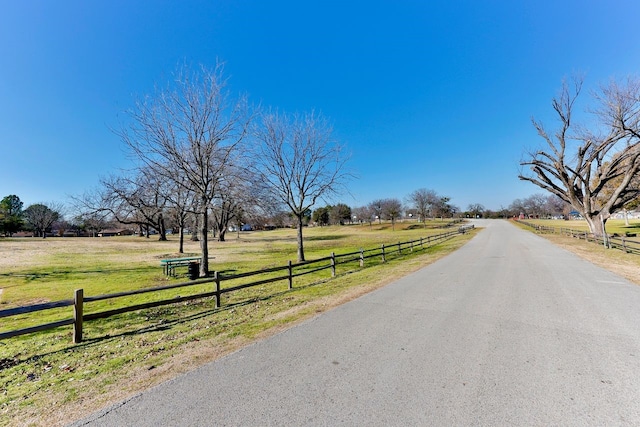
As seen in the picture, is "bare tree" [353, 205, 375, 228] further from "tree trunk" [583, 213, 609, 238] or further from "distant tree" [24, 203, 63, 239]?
"distant tree" [24, 203, 63, 239]

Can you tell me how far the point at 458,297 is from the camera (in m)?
7.37

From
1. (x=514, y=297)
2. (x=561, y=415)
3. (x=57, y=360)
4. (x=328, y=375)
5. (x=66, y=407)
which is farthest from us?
(x=514, y=297)

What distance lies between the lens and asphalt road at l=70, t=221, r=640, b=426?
9.38 feet

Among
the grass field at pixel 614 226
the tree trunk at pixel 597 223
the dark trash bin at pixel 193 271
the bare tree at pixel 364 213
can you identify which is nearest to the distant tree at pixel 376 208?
the bare tree at pixel 364 213

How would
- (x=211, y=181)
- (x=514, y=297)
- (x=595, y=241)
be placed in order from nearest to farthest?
(x=514, y=297), (x=211, y=181), (x=595, y=241)

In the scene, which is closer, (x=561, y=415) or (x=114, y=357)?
(x=561, y=415)

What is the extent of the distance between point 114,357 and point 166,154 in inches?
401

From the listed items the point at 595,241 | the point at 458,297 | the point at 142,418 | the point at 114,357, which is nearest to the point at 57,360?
the point at 114,357

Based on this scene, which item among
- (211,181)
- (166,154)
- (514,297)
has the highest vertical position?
(166,154)

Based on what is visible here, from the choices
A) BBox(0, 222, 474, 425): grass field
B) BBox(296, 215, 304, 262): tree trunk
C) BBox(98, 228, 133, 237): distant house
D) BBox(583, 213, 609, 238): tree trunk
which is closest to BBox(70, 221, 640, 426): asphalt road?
BBox(0, 222, 474, 425): grass field

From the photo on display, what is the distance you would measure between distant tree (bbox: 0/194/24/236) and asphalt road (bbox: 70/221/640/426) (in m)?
79.1

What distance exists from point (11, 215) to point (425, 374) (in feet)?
328

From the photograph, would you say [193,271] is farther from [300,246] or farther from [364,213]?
[364,213]

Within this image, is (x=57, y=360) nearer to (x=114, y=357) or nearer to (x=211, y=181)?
(x=114, y=357)
